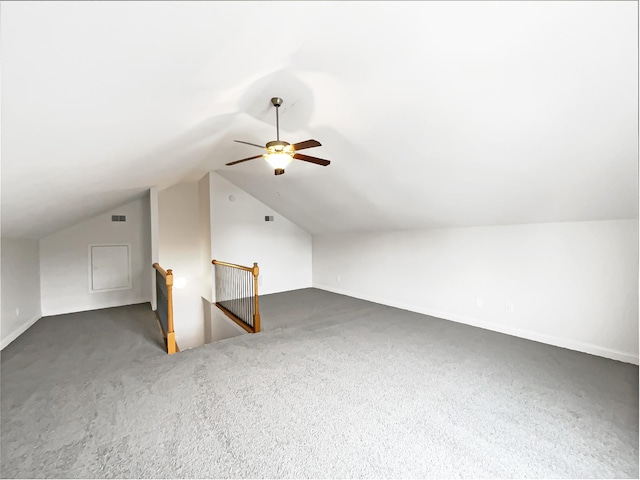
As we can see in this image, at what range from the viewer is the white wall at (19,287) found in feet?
12.0

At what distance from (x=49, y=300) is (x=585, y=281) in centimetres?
813

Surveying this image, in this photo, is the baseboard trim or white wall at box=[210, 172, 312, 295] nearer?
the baseboard trim

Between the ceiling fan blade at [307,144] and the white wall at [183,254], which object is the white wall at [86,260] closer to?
the white wall at [183,254]

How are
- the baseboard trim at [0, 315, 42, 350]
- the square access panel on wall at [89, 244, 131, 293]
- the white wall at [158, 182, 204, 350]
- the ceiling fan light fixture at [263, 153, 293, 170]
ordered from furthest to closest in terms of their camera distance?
the white wall at [158, 182, 204, 350] < the square access panel on wall at [89, 244, 131, 293] < the baseboard trim at [0, 315, 42, 350] < the ceiling fan light fixture at [263, 153, 293, 170]

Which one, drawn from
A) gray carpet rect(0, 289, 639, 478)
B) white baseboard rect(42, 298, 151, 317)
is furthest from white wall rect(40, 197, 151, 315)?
gray carpet rect(0, 289, 639, 478)

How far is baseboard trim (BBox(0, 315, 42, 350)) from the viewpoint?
360 centimetres

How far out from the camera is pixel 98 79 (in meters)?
1.48

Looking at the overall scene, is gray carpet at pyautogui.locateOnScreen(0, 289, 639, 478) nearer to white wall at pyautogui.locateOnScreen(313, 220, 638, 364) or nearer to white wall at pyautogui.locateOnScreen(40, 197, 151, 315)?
white wall at pyautogui.locateOnScreen(313, 220, 638, 364)

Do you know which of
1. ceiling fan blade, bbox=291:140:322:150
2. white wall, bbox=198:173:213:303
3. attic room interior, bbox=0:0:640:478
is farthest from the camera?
white wall, bbox=198:173:213:303

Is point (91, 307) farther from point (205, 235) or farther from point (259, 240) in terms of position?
point (259, 240)

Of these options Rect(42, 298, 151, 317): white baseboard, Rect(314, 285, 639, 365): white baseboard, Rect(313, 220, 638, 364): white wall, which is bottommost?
Rect(314, 285, 639, 365): white baseboard

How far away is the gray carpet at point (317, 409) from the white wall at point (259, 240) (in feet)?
9.39

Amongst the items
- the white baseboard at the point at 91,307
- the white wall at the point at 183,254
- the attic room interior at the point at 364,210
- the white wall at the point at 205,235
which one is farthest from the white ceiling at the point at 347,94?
the white wall at the point at 183,254

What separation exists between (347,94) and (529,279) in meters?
3.32
